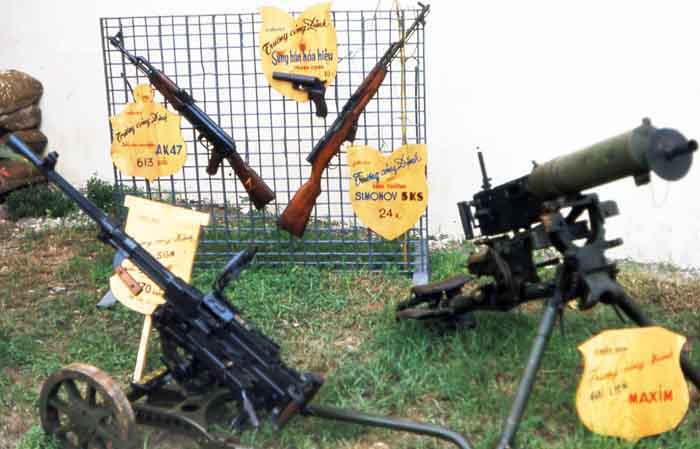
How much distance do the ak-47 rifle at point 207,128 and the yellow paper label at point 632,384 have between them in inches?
88.0

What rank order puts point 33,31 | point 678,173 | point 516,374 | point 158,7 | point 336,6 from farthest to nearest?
point 33,31, point 158,7, point 336,6, point 516,374, point 678,173

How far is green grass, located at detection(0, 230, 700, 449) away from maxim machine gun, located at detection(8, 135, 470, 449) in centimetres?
16

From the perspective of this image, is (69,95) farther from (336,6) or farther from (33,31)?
(336,6)

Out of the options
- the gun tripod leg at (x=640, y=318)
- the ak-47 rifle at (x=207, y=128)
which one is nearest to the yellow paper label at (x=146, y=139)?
the ak-47 rifle at (x=207, y=128)

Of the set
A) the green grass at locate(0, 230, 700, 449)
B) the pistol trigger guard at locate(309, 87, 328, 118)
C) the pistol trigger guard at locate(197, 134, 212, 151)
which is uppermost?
the pistol trigger guard at locate(309, 87, 328, 118)

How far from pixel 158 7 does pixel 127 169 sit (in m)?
1.95

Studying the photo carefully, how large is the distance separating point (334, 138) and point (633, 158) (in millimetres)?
2061

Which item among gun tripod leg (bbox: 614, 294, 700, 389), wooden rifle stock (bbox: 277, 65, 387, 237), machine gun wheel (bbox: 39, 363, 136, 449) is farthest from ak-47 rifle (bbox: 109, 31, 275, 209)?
gun tripod leg (bbox: 614, 294, 700, 389)

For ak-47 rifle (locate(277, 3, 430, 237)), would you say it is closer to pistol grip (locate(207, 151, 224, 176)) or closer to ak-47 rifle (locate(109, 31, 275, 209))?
ak-47 rifle (locate(109, 31, 275, 209))

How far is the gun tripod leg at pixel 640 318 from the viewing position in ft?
10.3

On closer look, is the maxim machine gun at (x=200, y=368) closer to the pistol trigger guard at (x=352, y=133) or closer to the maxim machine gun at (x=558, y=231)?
the maxim machine gun at (x=558, y=231)

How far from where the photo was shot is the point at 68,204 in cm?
659

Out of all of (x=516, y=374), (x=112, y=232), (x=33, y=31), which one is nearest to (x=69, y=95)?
(x=33, y=31)

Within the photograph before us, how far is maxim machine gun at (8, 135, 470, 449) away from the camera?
10.0 ft
